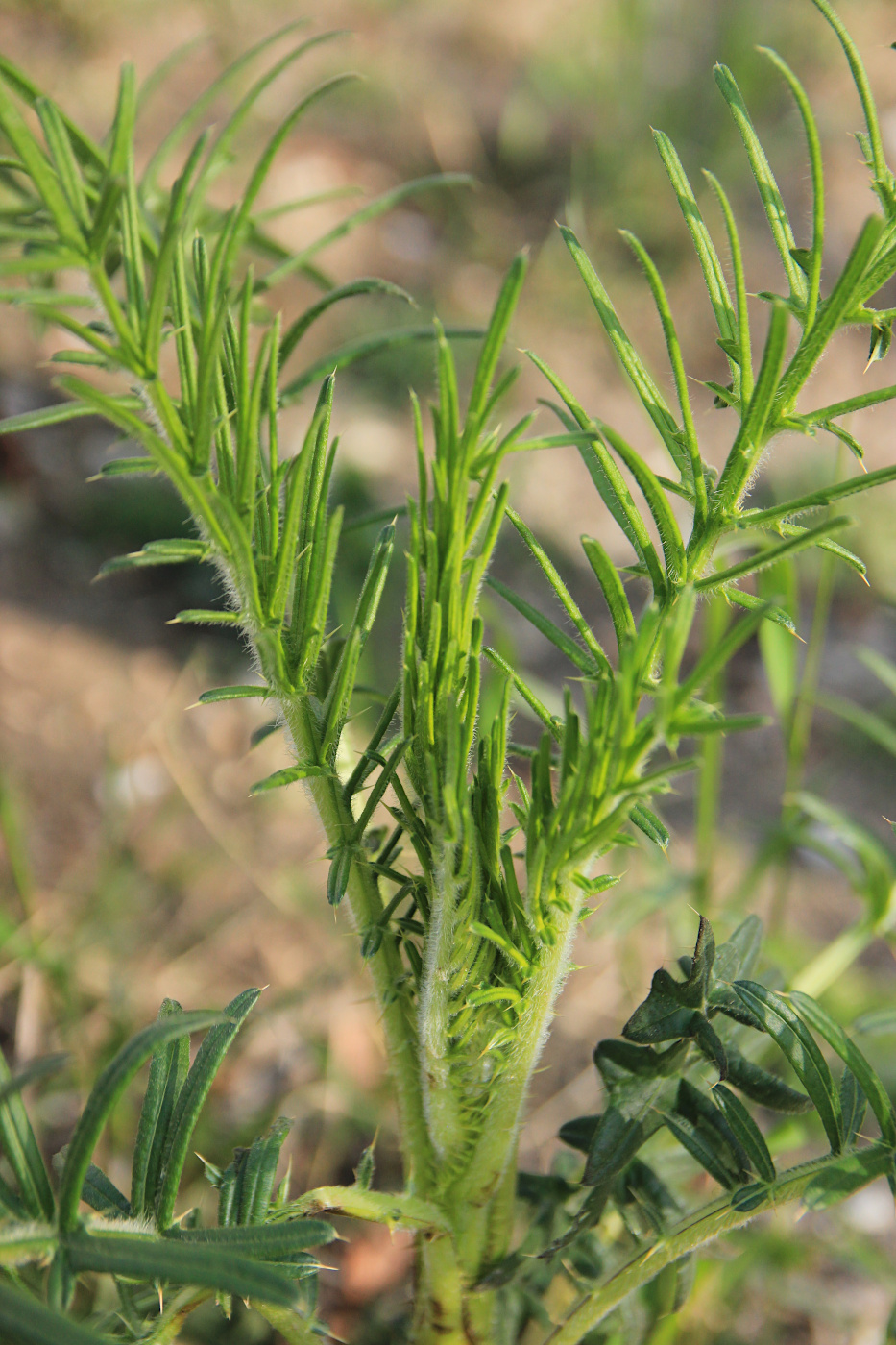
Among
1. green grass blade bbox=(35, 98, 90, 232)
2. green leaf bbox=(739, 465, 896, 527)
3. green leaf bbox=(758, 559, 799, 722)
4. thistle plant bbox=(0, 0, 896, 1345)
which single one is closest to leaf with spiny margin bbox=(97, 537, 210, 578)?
thistle plant bbox=(0, 0, 896, 1345)

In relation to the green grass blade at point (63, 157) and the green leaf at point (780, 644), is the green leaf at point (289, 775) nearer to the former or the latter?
the green grass blade at point (63, 157)

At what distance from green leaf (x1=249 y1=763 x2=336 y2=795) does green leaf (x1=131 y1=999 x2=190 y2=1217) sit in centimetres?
12

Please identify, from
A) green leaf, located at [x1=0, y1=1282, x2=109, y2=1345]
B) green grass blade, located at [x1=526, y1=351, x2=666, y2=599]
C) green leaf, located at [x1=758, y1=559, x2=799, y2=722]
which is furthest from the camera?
green leaf, located at [x1=758, y1=559, x2=799, y2=722]

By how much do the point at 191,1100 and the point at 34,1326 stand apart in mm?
128

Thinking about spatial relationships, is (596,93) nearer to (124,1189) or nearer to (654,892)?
(654,892)

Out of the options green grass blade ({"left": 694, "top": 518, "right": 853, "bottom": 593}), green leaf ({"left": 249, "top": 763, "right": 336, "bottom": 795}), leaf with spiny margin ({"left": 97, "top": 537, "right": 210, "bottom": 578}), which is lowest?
green leaf ({"left": 249, "top": 763, "right": 336, "bottom": 795})

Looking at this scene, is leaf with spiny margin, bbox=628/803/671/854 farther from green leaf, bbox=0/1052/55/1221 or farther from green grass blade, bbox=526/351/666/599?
green leaf, bbox=0/1052/55/1221

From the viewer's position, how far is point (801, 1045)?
1.47 feet

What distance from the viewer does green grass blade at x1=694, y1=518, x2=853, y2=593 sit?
31cm

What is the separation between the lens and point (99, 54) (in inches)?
94.2

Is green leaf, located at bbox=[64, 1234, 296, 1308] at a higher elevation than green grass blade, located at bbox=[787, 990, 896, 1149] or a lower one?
higher

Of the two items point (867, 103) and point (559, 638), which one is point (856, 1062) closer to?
point (559, 638)

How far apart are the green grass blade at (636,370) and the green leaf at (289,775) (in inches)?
7.7

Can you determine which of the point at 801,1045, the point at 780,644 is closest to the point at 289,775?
the point at 801,1045
